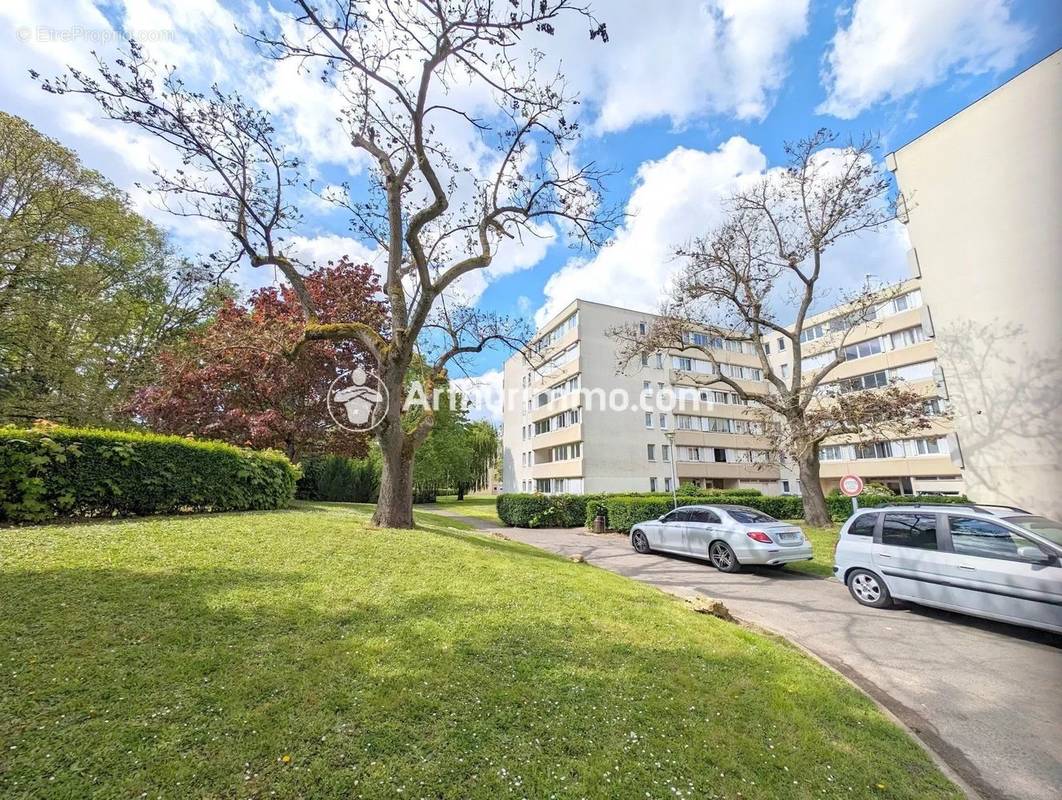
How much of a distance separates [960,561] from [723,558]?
477 centimetres

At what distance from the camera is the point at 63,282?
14.0 metres

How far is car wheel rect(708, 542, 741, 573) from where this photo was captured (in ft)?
33.8

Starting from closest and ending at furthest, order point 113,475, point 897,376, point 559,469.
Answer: point 113,475, point 897,376, point 559,469

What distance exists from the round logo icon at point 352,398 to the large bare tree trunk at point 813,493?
17.2m

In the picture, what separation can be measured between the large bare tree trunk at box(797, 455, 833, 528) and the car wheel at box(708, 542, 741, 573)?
8.67 metres

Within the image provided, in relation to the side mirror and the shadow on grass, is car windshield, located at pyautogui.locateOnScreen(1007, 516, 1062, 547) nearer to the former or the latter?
the side mirror

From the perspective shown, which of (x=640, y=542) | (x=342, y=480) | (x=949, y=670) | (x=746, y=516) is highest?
(x=342, y=480)

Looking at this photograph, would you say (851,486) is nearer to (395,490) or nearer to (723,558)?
(723,558)

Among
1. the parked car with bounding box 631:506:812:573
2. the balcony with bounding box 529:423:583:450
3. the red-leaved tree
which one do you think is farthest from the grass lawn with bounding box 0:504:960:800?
the balcony with bounding box 529:423:583:450

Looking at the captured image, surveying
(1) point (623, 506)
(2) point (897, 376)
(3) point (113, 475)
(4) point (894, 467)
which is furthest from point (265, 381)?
(4) point (894, 467)

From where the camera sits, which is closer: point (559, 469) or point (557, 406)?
point (559, 469)

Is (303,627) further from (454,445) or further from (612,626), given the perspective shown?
(454,445)

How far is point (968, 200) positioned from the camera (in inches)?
548

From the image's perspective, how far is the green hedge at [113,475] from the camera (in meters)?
6.49
